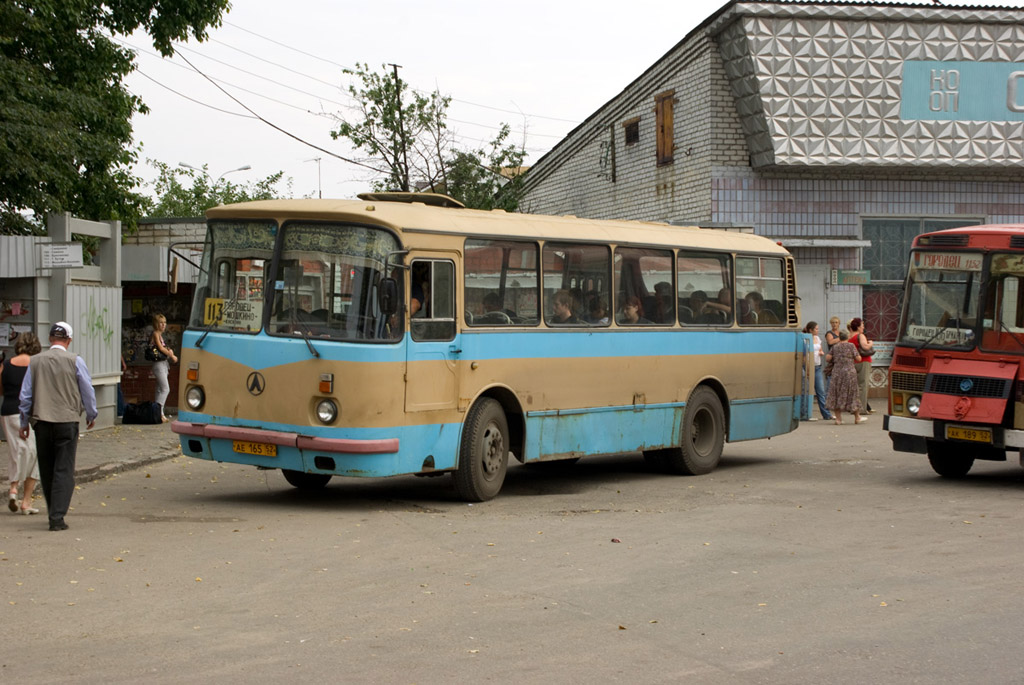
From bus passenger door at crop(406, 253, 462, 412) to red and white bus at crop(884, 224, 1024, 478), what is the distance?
18.3 ft

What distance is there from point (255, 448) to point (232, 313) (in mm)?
1314

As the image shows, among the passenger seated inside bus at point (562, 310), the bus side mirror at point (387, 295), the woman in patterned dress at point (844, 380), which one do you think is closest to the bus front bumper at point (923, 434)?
the passenger seated inside bus at point (562, 310)

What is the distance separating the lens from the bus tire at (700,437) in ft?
53.9

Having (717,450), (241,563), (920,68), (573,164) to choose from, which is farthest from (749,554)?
(573,164)

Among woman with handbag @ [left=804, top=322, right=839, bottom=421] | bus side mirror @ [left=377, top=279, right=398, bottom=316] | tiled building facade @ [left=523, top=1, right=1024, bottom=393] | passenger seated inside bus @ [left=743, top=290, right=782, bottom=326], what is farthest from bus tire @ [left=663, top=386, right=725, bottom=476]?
tiled building facade @ [left=523, top=1, right=1024, bottom=393]

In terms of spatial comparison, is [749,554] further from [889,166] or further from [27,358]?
[889,166]

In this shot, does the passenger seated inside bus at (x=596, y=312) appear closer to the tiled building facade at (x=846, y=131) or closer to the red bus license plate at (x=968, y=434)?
the red bus license plate at (x=968, y=434)

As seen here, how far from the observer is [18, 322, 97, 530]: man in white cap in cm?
1130

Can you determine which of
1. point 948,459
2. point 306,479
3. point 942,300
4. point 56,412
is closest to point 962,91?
point 942,300

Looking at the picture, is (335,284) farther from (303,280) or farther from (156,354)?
(156,354)

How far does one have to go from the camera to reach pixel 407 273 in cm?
1238

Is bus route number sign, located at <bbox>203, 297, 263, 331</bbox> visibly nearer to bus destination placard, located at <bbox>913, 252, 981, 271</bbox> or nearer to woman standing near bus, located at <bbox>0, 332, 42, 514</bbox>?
woman standing near bus, located at <bbox>0, 332, 42, 514</bbox>

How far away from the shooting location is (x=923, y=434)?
15219 mm

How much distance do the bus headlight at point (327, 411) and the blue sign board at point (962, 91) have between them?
18836 millimetres
